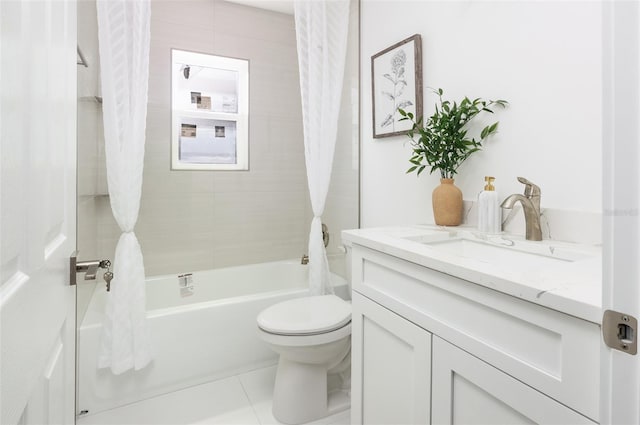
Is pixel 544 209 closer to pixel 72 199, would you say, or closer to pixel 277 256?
pixel 72 199

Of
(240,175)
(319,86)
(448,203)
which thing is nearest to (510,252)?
(448,203)

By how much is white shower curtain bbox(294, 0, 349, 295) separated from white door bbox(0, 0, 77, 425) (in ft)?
4.40

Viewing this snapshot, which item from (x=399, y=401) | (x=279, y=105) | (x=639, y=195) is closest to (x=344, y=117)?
(x=279, y=105)

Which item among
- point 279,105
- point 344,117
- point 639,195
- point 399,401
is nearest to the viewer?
point 639,195

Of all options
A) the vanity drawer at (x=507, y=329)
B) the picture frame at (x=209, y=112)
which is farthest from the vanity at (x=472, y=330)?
the picture frame at (x=209, y=112)

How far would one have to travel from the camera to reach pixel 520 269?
950 mm

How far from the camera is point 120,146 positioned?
5.39 ft

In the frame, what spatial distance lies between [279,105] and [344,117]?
2.56ft

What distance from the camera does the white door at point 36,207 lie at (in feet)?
1.32

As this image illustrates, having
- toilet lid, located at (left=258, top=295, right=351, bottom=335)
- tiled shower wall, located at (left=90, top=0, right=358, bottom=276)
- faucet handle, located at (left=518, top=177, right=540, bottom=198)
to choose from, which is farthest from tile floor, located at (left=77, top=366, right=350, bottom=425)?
faucet handle, located at (left=518, top=177, right=540, bottom=198)

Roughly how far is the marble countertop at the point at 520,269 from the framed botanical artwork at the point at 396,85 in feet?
2.57

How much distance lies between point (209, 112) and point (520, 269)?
2.40 meters

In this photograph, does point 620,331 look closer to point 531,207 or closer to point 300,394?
point 531,207

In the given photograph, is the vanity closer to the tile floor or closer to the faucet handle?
the faucet handle
